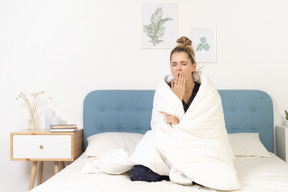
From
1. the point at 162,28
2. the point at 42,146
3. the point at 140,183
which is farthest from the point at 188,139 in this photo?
the point at 162,28

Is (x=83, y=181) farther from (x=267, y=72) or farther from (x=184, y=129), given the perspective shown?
(x=267, y=72)

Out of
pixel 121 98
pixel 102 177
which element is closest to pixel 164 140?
pixel 102 177

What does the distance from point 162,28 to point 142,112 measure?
34.4 inches

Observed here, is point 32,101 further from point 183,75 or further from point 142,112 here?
point 183,75

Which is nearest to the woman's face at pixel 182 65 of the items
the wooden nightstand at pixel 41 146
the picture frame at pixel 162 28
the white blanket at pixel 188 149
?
the white blanket at pixel 188 149

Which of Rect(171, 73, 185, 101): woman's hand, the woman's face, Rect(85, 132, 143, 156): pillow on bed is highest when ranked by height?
the woman's face

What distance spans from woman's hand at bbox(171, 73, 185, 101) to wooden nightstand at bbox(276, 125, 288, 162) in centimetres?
130

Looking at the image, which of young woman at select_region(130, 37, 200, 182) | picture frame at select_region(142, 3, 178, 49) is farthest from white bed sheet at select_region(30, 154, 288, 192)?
picture frame at select_region(142, 3, 178, 49)

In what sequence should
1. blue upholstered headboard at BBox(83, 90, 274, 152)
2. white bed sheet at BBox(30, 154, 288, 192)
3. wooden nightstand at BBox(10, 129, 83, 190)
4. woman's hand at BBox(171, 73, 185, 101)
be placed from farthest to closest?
blue upholstered headboard at BBox(83, 90, 274, 152), wooden nightstand at BBox(10, 129, 83, 190), woman's hand at BBox(171, 73, 185, 101), white bed sheet at BBox(30, 154, 288, 192)

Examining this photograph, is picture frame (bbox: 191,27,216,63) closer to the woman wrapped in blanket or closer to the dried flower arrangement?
the woman wrapped in blanket

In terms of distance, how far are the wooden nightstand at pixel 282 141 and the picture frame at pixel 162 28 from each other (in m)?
1.34

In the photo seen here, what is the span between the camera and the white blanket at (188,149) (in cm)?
167

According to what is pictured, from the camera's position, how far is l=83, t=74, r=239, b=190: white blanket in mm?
1672

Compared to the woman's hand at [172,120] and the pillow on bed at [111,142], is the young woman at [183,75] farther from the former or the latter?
the pillow on bed at [111,142]
